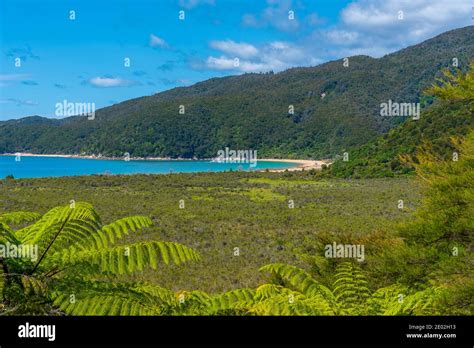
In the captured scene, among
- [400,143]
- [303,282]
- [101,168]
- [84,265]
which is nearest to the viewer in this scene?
[84,265]

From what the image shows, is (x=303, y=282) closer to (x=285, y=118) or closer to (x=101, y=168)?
(x=101, y=168)

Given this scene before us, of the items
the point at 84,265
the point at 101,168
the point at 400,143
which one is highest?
the point at 400,143

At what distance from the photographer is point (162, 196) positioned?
40.1 meters

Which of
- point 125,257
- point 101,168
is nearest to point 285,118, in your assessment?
point 101,168

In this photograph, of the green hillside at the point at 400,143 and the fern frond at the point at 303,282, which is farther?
the green hillside at the point at 400,143

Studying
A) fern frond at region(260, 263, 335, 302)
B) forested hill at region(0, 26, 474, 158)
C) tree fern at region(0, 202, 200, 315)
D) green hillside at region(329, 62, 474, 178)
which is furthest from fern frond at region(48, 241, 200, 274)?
forested hill at region(0, 26, 474, 158)

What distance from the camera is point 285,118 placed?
15588cm

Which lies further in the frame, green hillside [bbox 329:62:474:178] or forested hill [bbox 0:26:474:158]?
forested hill [bbox 0:26:474:158]

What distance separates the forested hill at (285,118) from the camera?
142250 mm

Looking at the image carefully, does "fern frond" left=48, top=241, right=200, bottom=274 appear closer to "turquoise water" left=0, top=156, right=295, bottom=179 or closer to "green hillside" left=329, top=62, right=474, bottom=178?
"green hillside" left=329, top=62, right=474, bottom=178

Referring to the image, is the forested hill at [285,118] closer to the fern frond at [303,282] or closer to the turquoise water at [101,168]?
the turquoise water at [101,168]

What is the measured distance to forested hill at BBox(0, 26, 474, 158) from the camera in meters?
142

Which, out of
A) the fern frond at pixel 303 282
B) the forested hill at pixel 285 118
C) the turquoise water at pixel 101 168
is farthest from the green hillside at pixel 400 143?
the forested hill at pixel 285 118
